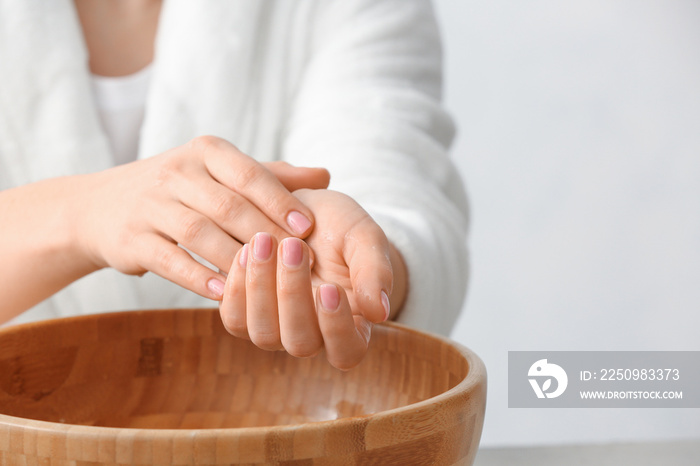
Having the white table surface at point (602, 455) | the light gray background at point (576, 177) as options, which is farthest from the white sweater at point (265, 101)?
the light gray background at point (576, 177)

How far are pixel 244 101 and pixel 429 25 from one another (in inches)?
11.7

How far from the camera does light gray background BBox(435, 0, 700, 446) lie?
1.73 metres

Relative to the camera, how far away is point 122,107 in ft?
3.04

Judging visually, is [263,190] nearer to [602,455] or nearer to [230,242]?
[230,242]

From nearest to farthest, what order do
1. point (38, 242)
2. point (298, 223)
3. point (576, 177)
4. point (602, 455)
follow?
point (298, 223) → point (38, 242) → point (602, 455) → point (576, 177)

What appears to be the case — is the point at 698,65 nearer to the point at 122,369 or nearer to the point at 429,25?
the point at 429,25

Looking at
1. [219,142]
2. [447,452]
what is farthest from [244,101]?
[447,452]

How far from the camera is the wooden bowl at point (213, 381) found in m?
0.31

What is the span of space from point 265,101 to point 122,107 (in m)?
0.19

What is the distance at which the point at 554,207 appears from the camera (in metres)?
1.75

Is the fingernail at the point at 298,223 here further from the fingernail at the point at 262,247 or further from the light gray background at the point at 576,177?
the light gray background at the point at 576,177

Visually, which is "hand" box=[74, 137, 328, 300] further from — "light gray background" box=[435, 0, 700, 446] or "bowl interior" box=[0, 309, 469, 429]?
"light gray background" box=[435, 0, 700, 446]

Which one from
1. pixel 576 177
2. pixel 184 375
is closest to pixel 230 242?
pixel 184 375

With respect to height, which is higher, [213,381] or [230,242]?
[230,242]
